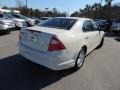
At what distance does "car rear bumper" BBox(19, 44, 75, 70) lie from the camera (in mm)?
4735

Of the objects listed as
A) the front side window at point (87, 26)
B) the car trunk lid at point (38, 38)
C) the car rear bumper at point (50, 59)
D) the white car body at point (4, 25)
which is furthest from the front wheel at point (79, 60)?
the white car body at point (4, 25)

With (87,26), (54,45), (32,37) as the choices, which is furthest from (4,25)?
(54,45)

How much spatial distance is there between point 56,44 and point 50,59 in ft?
1.31

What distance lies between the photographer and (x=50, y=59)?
471 cm

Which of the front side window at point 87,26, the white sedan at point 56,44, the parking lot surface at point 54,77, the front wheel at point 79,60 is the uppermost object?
the front side window at point 87,26

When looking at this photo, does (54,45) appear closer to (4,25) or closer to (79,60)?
(79,60)

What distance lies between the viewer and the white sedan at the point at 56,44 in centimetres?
476

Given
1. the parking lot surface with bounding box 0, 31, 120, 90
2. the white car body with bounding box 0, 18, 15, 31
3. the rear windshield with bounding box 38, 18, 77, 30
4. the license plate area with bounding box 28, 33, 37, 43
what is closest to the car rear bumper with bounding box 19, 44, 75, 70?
the license plate area with bounding box 28, 33, 37, 43

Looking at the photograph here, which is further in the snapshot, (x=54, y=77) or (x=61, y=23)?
(x=61, y=23)

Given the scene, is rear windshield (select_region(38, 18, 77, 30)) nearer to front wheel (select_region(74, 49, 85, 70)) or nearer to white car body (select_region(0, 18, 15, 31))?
front wheel (select_region(74, 49, 85, 70))

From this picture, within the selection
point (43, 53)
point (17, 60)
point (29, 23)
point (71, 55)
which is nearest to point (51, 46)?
point (43, 53)

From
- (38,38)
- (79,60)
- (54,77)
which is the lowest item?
(54,77)

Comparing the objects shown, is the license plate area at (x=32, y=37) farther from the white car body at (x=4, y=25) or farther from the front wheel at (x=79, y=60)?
the white car body at (x=4, y=25)

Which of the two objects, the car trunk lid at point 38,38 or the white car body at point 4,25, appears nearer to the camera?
the car trunk lid at point 38,38
